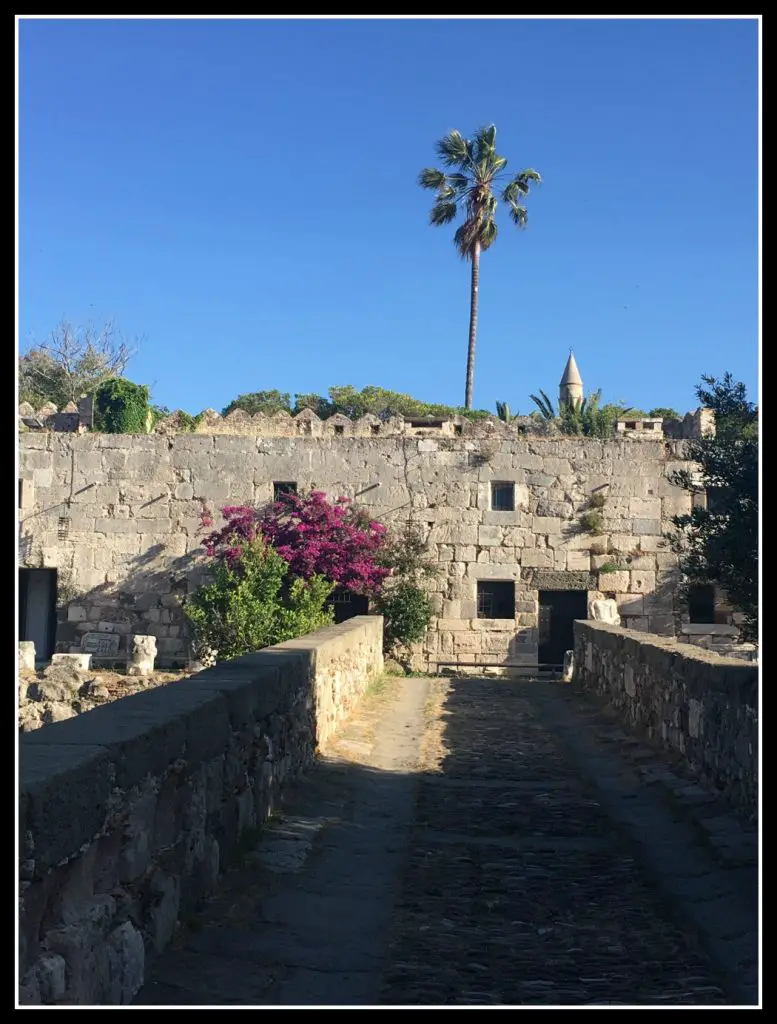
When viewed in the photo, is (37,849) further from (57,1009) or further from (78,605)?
(78,605)

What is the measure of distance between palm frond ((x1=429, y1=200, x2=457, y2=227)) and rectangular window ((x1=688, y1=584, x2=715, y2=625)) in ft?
71.3

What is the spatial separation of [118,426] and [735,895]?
949 inches

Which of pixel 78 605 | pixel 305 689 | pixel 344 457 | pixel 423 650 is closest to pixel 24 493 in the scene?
pixel 78 605

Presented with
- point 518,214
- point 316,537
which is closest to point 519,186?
point 518,214

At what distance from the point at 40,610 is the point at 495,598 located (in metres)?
10.5

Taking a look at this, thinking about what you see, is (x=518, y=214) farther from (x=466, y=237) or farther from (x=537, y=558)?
(x=537, y=558)

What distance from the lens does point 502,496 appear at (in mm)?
21656

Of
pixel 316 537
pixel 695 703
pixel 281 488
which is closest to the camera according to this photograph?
pixel 695 703

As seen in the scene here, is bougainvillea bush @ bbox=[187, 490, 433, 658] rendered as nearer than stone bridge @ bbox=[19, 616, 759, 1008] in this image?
No

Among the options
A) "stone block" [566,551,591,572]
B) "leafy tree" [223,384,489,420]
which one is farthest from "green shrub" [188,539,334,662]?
"leafy tree" [223,384,489,420]

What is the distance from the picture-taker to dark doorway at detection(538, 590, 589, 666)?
21312 millimetres

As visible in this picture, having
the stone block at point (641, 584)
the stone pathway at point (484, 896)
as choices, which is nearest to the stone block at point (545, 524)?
the stone block at point (641, 584)

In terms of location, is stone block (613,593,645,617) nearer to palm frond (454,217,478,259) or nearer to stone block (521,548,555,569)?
stone block (521,548,555,569)

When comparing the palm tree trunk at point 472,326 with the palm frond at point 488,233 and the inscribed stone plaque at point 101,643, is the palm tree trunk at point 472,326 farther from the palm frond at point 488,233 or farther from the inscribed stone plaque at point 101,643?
the inscribed stone plaque at point 101,643
